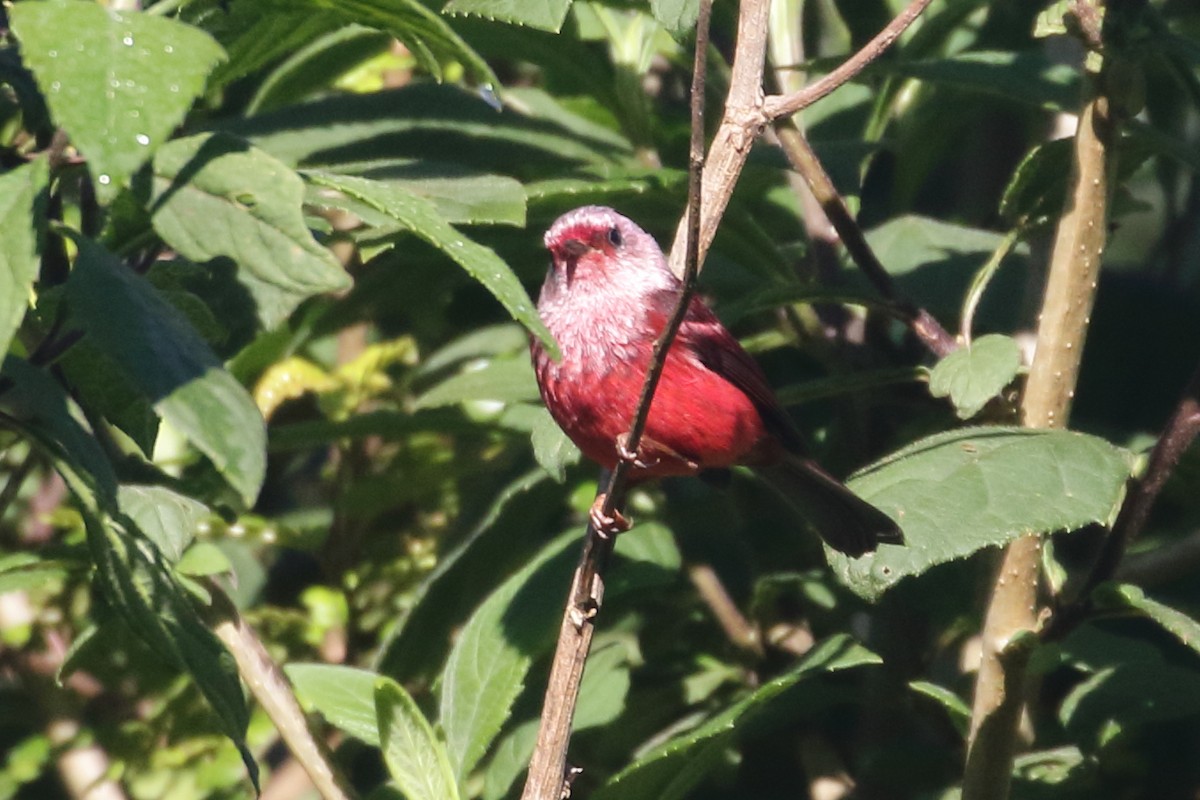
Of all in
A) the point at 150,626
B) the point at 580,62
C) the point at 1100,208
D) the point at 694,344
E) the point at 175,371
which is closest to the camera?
the point at 175,371

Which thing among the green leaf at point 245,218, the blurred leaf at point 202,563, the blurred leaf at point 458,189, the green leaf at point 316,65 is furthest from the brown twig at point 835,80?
the green leaf at point 316,65

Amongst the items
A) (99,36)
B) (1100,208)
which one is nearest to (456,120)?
(1100,208)

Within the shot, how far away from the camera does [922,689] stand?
9.29ft

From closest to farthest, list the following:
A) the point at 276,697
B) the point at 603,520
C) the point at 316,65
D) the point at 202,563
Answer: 1. the point at 603,520
2. the point at 202,563
3. the point at 276,697
4. the point at 316,65

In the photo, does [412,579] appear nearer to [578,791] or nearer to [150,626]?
[578,791]

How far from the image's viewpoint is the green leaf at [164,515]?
2611 millimetres

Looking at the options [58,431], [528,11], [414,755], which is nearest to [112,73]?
[58,431]

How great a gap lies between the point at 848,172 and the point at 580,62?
700 millimetres

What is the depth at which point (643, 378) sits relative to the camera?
3479mm

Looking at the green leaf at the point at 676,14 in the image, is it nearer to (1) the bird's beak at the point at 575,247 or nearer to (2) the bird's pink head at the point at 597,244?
(2) the bird's pink head at the point at 597,244

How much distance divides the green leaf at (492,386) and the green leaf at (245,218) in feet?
4.44

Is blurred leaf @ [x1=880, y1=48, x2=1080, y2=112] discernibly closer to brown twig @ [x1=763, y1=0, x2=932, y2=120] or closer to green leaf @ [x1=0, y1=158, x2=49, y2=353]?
brown twig @ [x1=763, y1=0, x2=932, y2=120]

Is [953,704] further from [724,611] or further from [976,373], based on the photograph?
[724,611]

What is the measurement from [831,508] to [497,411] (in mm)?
1083
